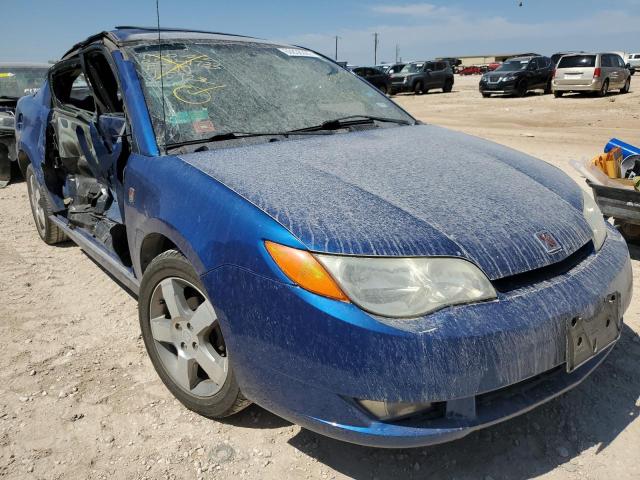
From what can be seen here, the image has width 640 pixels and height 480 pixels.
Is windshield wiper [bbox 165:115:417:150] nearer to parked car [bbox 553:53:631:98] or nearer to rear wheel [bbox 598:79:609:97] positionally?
parked car [bbox 553:53:631:98]

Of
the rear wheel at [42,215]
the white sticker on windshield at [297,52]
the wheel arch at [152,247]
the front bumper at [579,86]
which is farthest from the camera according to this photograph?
the front bumper at [579,86]

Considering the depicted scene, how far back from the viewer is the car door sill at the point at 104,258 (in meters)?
2.85

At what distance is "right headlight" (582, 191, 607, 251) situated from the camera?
7.27 feet

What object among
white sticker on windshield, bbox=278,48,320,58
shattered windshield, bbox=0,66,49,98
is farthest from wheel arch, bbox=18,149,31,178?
shattered windshield, bbox=0,66,49,98

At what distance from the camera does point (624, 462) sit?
2.07 meters

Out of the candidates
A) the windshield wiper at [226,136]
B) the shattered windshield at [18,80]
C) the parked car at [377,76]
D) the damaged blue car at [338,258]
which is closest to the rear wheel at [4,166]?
the shattered windshield at [18,80]

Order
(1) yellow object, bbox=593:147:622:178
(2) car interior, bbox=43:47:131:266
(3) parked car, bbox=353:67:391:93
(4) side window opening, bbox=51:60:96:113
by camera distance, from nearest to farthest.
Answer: (2) car interior, bbox=43:47:131:266
(1) yellow object, bbox=593:147:622:178
(4) side window opening, bbox=51:60:96:113
(3) parked car, bbox=353:67:391:93

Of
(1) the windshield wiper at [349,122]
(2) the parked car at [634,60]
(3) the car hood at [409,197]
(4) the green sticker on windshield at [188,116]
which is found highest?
(2) the parked car at [634,60]

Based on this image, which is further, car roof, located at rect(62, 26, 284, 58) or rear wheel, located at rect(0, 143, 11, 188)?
rear wheel, located at rect(0, 143, 11, 188)

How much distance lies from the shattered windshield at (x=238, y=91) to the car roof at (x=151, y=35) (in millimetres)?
85

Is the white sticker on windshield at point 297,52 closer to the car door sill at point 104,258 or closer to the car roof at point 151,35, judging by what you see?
the car roof at point 151,35

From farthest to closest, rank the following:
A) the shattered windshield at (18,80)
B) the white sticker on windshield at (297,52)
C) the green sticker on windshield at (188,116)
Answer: the shattered windshield at (18,80) < the white sticker on windshield at (297,52) < the green sticker on windshield at (188,116)

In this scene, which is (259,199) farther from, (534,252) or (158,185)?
(534,252)

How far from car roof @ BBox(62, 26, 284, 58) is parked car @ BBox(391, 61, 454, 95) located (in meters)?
23.5
